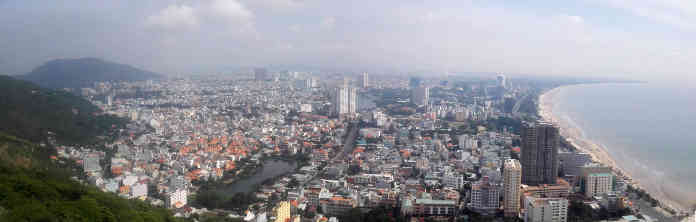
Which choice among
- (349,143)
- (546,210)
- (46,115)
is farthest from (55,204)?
(349,143)

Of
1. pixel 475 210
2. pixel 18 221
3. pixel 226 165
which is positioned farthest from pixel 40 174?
pixel 475 210

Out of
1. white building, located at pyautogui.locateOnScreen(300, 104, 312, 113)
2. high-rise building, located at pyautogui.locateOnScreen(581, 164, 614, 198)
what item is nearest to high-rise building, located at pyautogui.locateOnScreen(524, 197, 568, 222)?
high-rise building, located at pyautogui.locateOnScreen(581, 164, 614, 198)

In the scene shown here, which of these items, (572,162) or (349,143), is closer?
(572,162)

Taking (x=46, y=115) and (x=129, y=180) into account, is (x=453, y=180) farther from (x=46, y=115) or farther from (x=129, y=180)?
(x=46, y=115)

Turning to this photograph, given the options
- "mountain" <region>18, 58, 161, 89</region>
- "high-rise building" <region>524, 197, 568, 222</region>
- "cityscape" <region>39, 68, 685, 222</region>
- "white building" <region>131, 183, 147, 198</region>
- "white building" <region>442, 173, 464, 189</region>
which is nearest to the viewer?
"high-rise building" <region>524, 197, 568, 222</region>

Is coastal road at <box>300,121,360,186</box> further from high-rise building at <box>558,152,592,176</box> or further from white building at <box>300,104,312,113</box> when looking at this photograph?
high-rise building at <box>558,152,592,176</box>
